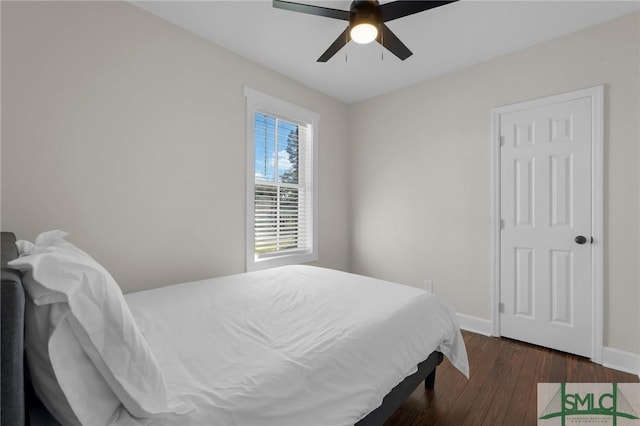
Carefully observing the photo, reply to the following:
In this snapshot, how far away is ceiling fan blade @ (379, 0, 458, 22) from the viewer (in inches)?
65.2

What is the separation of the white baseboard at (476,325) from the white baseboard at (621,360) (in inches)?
31.7

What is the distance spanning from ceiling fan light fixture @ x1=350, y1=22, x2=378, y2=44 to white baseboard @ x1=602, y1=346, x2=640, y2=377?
2.97 metres

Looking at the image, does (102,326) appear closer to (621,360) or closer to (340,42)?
(340,42)

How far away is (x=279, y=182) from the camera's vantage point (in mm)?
3203

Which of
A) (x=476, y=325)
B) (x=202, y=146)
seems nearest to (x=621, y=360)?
(x=476, y=325)

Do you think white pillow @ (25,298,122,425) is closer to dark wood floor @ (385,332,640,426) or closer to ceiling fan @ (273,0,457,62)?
dark wood floor @ (385,332,640,426)

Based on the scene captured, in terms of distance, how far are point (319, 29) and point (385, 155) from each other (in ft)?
5.64

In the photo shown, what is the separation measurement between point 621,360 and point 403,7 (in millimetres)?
3022

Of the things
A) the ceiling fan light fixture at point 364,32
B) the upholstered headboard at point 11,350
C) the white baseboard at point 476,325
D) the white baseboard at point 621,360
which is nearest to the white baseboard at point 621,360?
the white baseboard at point 621,360

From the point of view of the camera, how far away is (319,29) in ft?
7.73

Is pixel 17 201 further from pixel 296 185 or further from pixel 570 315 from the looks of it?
pixel 570 315

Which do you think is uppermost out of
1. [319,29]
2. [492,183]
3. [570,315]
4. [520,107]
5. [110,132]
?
[319,29]

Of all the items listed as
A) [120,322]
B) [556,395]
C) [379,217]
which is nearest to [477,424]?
[556,395]

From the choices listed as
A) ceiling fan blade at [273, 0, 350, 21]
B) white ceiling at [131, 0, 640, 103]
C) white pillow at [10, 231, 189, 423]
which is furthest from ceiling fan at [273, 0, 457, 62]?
white pillow at [10, 231, 189, 423]
